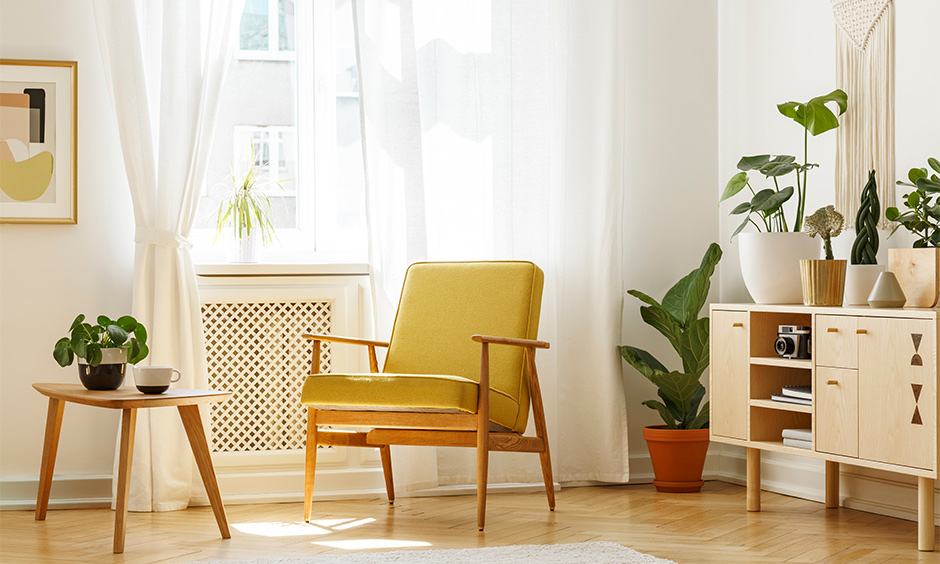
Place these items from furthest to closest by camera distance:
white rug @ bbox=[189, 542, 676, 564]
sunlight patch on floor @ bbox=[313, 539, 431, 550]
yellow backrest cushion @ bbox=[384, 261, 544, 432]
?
yellow backrest cushion @ bbox=[384, 261, 544, 432] → sunlight patch on floor @ bbox=[313, 539, 431, 550] → white rug @ bbox=[189, 542, 676, 564]

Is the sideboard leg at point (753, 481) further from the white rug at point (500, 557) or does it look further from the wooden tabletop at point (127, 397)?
the wooden tabletop at point (127, 397)

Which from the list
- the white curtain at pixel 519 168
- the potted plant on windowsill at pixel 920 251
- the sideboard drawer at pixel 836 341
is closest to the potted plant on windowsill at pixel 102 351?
the white curtain at pixel 519 168

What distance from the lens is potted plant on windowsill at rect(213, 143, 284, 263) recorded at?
12.3 ft

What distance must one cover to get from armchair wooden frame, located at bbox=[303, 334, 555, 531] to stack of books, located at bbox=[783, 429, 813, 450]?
83cm

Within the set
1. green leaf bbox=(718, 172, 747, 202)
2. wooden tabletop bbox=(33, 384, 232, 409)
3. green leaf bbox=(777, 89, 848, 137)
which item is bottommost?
wooden tabletop bbox=(33, 384, 232, 409)

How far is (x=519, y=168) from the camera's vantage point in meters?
3.84

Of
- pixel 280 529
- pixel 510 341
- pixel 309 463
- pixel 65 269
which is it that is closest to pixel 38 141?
pixel 65 269

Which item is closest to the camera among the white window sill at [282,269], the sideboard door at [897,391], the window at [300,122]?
the sideboard door at [897,391]

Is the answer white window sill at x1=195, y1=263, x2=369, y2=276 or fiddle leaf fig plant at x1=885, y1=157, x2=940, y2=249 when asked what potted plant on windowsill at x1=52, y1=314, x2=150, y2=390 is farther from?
fiddle leaf fig plant at x1=885, y1=157, x2=940, y2=249

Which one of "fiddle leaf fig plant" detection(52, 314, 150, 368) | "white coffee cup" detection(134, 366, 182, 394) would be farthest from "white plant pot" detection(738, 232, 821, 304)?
"fiddle leaf fig plant" detection(52, 314, 150, 368)

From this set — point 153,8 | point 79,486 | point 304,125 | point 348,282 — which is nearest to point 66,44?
point 153,8

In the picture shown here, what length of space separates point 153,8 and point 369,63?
85 cm

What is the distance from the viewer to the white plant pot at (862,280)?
3025mm

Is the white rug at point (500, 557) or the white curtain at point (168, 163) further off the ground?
the white curtain at point (168, 163)
